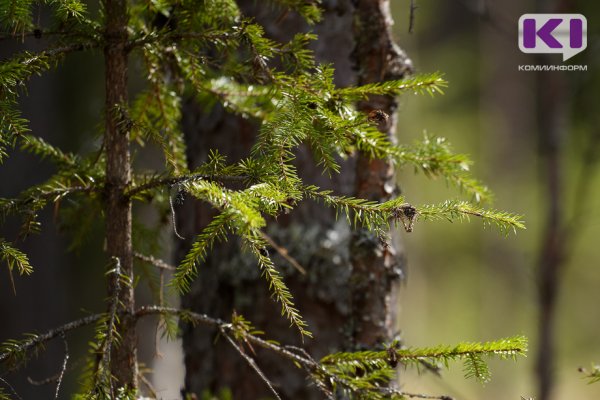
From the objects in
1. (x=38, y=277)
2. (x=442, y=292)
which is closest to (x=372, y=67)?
(x=38, y=277)

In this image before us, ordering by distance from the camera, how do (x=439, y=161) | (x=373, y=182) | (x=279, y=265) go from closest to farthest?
1. (x=439, y=161)
2. (x=373, y=182)
3. (x=279, y=265)

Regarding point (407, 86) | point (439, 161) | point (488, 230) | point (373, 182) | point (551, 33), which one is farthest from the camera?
point (488, 230)

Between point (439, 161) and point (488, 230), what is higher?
point (488, 230)

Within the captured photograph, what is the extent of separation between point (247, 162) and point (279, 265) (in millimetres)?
1001

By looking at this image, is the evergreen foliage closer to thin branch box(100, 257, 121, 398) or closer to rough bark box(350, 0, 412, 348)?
thin branch box(100, 257, 121, 398)

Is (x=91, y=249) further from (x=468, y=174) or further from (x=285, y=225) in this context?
(x=468, y=174)

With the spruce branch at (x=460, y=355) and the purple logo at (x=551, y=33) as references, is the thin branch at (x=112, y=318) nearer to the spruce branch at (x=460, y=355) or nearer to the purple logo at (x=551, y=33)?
the spruce branch at (x=460, y=355)

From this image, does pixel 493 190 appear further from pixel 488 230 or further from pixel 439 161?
pixel 439 161

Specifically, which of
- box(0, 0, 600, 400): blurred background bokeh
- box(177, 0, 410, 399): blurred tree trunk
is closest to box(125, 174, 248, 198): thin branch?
box(177, 0, 410, 399): blurred tree trunk

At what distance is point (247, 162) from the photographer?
44.4 inches

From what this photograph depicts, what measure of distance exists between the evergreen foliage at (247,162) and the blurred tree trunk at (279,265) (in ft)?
1.78

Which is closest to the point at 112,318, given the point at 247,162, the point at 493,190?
the point at 247,162

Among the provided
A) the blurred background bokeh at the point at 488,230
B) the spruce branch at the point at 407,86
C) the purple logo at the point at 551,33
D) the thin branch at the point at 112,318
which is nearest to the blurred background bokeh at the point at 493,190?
the blurred background bokeh at the point at 488,230

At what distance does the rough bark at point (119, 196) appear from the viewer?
4.30 ft
